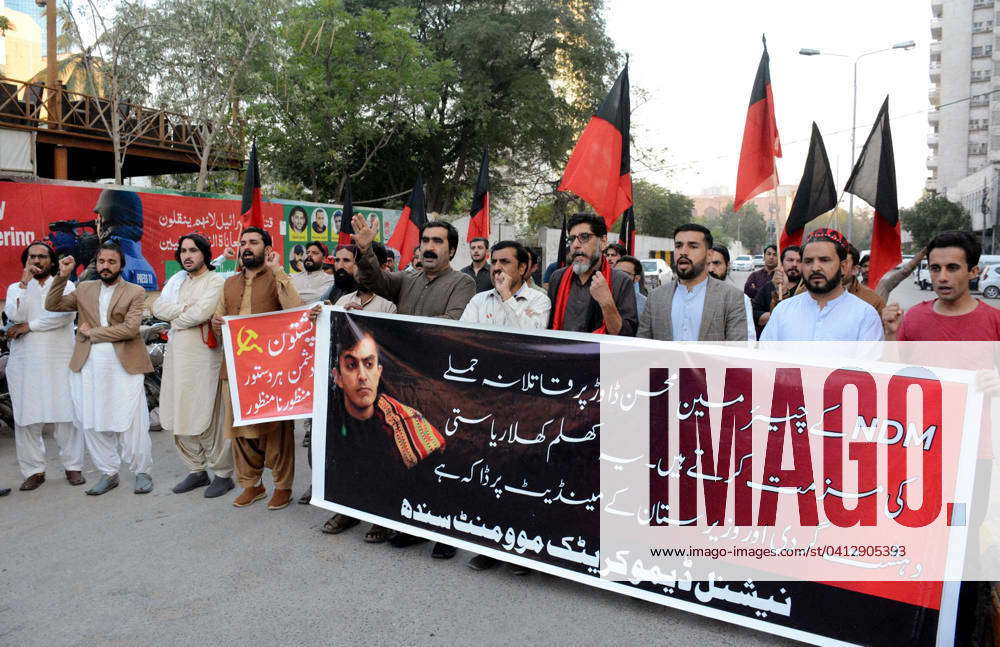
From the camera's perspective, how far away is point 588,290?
14.0 feet

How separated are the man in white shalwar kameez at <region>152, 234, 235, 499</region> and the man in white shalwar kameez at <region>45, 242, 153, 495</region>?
260mm

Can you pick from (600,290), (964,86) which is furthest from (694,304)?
(964,86)

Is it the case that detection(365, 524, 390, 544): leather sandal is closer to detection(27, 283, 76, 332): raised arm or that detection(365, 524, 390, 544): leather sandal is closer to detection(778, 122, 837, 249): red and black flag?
detection(27, 283, 76, 332): raised arm

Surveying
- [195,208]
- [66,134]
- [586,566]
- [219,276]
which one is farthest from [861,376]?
[66,134]

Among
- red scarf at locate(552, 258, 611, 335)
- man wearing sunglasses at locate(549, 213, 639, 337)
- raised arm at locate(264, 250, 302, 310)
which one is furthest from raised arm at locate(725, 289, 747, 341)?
raised arm at locate(264, 250, 302, 310)

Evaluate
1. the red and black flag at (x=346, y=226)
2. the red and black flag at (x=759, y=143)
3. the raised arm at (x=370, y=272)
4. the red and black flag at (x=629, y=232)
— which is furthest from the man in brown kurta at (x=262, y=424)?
the red and black flag at (x=629, y=232)

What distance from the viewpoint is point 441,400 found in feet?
13.1

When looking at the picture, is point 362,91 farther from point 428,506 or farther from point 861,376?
point 861,376

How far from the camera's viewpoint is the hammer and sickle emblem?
16.3 feet

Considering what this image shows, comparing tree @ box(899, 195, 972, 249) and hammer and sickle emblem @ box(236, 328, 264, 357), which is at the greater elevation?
tree @ box(899, 195, 972, 249)

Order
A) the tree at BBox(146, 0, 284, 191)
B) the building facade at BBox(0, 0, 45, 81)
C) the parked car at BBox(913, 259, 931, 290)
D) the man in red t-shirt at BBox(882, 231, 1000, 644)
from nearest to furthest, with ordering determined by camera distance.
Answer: the man in red t-shirt at BBox(882, 231, 1000, 644)
the tree at BBox(146, 0, 284, 191)
the parked car at BBox(913, 259, 931, 290)
the building facade at BBox(0, 0, 45, 81)

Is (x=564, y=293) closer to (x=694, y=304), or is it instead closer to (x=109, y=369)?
(x=694, y=304)

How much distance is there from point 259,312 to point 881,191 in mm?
4339

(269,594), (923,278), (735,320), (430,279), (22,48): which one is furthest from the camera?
(22,48)
